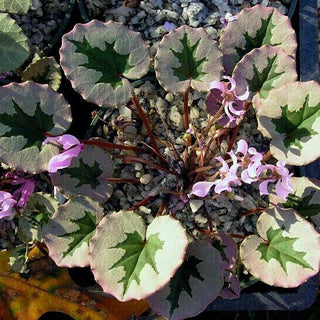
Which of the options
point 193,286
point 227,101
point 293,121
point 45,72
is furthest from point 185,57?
point 193,286

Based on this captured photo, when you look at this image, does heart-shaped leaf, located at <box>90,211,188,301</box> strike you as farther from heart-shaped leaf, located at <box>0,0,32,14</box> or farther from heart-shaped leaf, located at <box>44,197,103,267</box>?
heart-shaped leaf, located at <box>0,0,32,14</box>

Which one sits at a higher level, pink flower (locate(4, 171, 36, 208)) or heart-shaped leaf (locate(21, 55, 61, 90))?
heart-shaped leaf (locate(21, 55, 61, 90))

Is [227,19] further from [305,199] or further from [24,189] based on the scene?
[24,189]

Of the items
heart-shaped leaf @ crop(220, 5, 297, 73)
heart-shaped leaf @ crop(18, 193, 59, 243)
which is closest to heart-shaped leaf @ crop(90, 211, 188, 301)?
heart-shaped leaf @ crop(18, 193, 59, 243)

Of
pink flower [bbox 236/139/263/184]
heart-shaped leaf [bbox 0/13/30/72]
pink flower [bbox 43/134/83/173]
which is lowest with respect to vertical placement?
heart-shaped leaf [bbox 0/13/30/72]

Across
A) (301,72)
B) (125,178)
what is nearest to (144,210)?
(125,178)

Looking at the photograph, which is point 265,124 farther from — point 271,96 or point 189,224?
point 189,224
